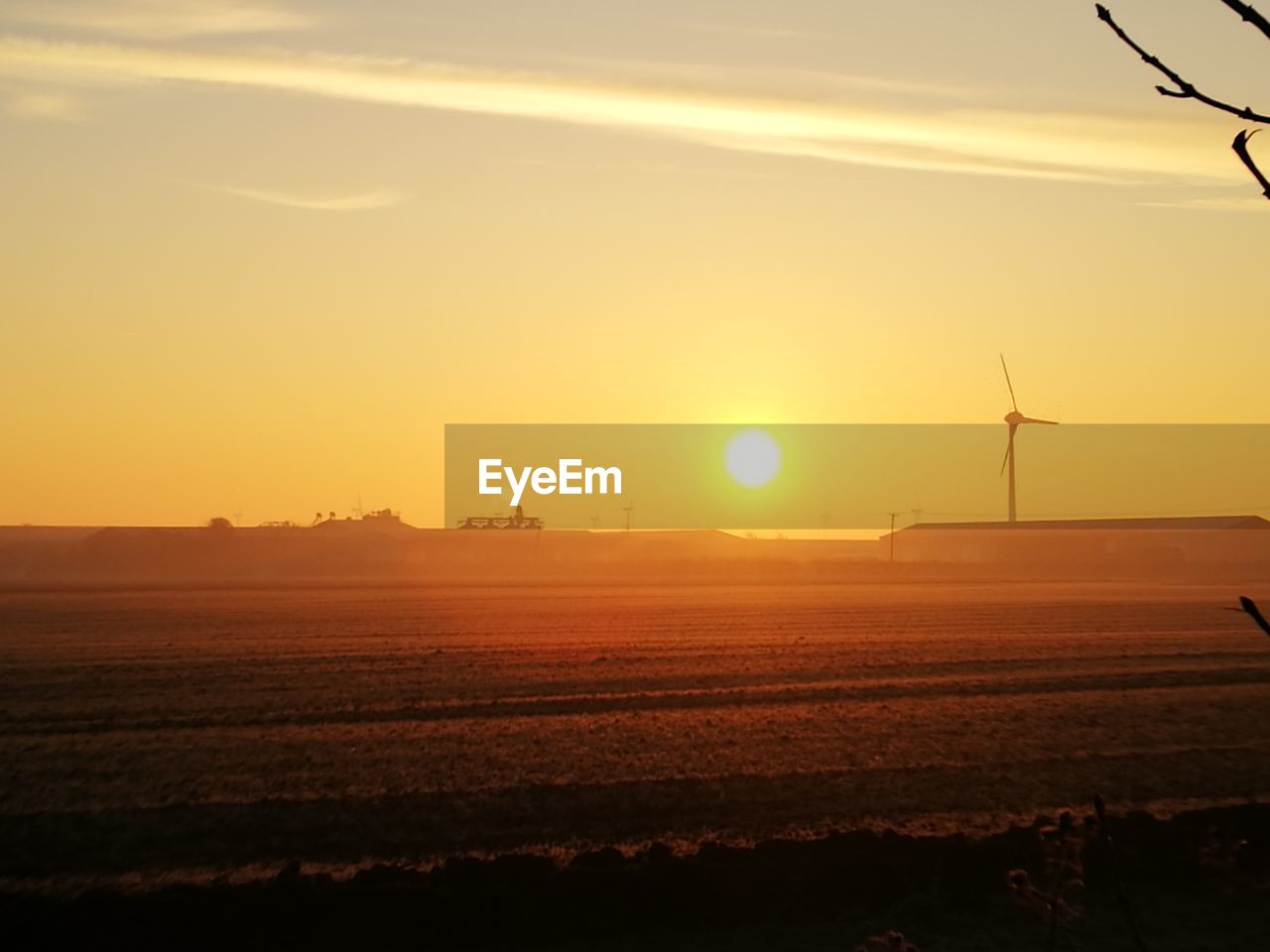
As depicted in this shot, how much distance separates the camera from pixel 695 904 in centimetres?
1598

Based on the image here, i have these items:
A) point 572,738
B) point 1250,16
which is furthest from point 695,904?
point 1250,16

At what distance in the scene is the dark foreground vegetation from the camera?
1502cm

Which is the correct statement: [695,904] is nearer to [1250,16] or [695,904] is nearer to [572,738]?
[572,738]

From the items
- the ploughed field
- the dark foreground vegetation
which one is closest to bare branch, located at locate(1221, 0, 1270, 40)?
the dark foreground vegetation

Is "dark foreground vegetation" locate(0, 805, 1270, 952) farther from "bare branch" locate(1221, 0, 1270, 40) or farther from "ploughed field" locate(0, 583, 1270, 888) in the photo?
"bare branch" locate(1221, 0, 1270, 40)

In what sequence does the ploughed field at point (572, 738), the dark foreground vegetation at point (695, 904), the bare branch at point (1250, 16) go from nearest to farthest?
the bare branch at point (1250, 16) → the dark foreground vegetation at point (695, 904) → the ploughed field at point (572, 738)

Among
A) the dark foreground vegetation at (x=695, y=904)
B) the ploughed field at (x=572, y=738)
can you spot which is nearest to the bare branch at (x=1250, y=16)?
the dark foreground vegetation at (x=695, y=904)

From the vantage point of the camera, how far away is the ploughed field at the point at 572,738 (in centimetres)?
1870

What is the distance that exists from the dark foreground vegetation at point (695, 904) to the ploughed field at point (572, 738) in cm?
124

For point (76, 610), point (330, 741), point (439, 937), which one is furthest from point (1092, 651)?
point (76, 610)

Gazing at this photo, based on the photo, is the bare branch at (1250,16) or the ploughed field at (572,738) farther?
the ploughed field at (572,738)

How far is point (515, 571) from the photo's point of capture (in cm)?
15688

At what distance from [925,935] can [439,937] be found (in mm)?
5245

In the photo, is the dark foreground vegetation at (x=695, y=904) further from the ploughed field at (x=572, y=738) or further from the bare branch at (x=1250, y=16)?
the bare branch at (x=1250, y=16)
